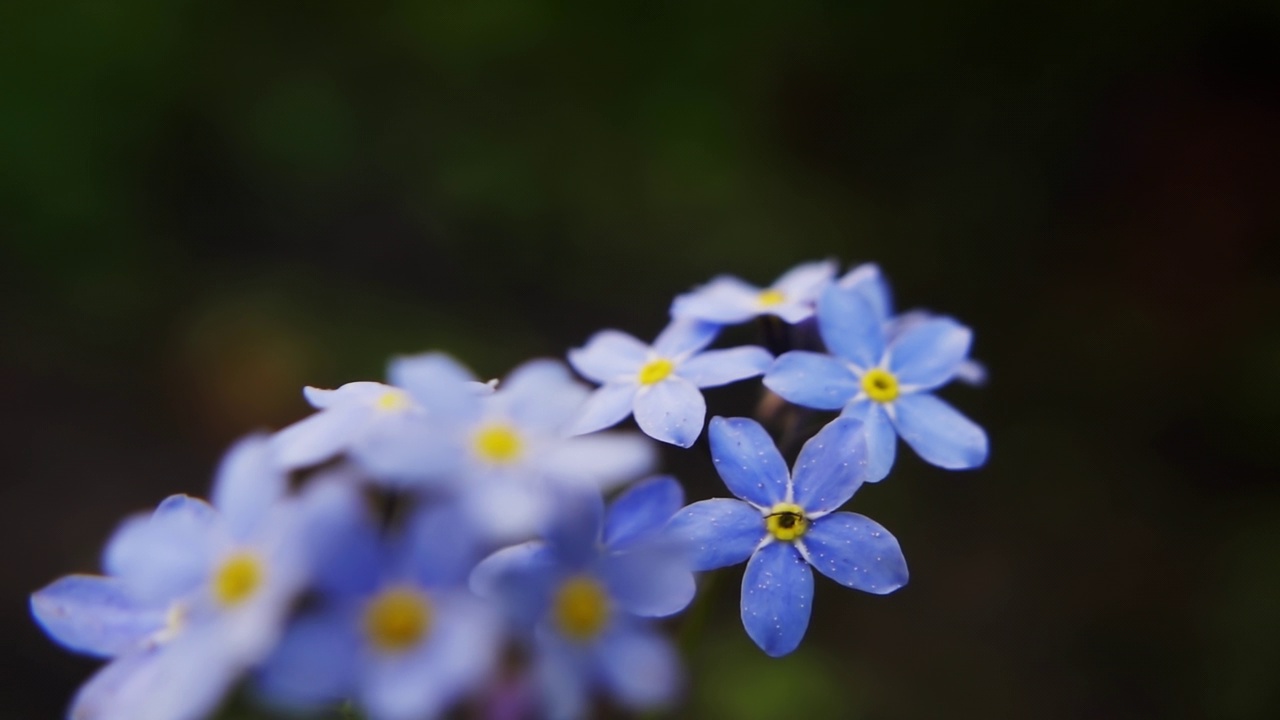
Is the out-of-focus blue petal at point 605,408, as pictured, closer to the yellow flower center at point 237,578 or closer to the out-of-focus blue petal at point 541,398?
the out-of-focus blue petal at point 541,398

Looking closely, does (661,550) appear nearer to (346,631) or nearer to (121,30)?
(346,631)

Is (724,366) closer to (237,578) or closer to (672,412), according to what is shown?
(672,412)

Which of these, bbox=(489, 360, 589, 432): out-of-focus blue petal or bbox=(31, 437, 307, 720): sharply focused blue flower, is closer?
bbox=(31, 437, 307, 720): sharply focused blue flower

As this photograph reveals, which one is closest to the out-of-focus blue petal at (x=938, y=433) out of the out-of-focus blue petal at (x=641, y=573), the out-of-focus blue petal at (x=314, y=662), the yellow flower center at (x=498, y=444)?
the out-of-focus blue petal at (x=641, y=573)

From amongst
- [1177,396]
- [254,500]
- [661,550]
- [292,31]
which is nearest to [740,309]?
[661,550]

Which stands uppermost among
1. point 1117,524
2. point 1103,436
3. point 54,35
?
point 54,35

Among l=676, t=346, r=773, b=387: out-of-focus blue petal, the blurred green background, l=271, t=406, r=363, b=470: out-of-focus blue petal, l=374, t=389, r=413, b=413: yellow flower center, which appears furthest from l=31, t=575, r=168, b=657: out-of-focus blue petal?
the blurred green background

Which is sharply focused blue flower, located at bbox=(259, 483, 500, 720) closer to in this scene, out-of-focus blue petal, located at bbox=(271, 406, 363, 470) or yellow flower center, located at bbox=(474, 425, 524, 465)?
yellow flower center, located at bbox=(474, 425, 524, 465)
